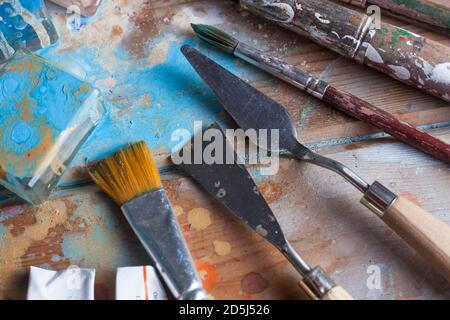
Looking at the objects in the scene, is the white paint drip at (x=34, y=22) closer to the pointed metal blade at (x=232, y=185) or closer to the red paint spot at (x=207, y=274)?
the pointed metal blade at (x=232, y=185)

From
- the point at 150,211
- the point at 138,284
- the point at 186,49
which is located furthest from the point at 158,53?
the point at 138,284

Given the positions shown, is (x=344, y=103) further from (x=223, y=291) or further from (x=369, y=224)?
(x=223, y=291)

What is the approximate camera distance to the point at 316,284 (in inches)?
27.0

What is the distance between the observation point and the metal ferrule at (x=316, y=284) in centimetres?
68

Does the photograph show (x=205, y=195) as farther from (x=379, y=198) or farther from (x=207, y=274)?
(x=379, y=198)

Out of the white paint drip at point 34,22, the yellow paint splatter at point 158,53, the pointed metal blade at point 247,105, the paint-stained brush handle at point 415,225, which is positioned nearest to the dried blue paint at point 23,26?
the white paint drip at point 34,22

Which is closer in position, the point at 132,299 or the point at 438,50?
the point at 132,299

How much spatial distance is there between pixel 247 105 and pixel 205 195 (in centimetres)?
15

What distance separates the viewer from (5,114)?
783mm

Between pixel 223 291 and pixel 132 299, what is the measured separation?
5.2 inches

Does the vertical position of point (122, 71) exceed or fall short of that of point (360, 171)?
it exceeds it

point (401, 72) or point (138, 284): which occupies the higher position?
point (401, 72)
